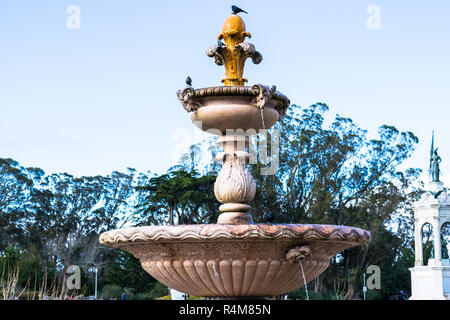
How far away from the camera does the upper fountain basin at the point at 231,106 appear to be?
21.0 feet

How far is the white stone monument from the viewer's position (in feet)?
101

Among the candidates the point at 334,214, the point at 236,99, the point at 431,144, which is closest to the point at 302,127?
the point at 334,214

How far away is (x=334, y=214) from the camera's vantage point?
117 ft

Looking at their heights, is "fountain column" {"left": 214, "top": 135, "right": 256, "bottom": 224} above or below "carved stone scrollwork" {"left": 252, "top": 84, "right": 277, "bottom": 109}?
below

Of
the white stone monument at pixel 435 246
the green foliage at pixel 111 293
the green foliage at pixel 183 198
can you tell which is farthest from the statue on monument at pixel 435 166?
the green foliage at pixel 111 293

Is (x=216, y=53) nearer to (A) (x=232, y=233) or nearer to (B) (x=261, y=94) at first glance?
(B) (x=261, y=94)

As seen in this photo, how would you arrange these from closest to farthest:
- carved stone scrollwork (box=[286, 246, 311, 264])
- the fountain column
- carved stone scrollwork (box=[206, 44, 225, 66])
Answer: carved stone scrollwork (box=[286, 246, 311, 264]) → the fountain column → carved stone scrollwork (box=[206, 44, 225, 66])

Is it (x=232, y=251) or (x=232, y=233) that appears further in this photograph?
(x=232, y=251)

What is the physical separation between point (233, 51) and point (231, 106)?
1.07 metres

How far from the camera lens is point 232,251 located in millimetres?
5391

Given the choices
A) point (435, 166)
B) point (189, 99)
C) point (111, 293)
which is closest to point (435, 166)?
point (435, 166)

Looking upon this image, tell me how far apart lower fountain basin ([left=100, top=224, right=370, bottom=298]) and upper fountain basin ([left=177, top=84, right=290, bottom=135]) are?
1.63 m

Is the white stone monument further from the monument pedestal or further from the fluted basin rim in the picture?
the fluted basin rim

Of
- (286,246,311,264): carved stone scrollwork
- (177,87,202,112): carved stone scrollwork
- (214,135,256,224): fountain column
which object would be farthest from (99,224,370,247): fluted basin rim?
(177,87,202,112): carved stone scrollwork
